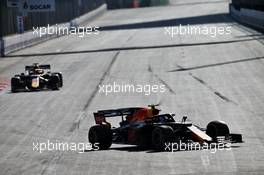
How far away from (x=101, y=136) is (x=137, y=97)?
1270cm

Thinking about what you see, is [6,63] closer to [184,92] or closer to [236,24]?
[184,92]

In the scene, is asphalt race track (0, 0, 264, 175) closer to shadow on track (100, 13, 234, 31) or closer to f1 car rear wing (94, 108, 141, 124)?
f1 car rear wing (94, 108, 141, 124)

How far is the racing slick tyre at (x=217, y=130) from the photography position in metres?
19.9

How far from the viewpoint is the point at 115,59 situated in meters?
50.5

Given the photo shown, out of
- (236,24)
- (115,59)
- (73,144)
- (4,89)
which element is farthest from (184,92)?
(236,24)

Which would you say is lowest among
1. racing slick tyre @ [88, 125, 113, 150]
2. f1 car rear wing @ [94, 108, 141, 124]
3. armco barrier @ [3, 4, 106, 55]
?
armco barrier @ [3, 4, 106, 55]

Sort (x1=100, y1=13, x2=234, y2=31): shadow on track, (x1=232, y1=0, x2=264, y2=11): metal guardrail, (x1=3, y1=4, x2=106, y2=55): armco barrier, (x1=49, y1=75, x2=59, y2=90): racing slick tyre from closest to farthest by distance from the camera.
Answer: (x1=49, y1=75, x2=59, y2=90): racing slick tyre < (x1=3, y1=4, x2=106, y2=55): armco barrier < (x1=232, y1=0, x2=264, y2=11): metal guardrail < (x1=100, y1=13, x2=234, y2=31): shadow on track

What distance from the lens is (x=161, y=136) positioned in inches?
758

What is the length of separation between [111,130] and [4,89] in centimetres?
1870

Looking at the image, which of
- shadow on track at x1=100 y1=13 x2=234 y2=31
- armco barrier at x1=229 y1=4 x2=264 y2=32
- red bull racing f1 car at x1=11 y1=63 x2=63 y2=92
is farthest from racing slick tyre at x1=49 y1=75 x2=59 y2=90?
shadow on track at x1=100 y1=13 x2=234 y2=31

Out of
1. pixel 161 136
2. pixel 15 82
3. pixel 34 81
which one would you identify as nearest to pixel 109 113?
pixel 161 136

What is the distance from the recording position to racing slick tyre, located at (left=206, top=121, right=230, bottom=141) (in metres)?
19.9

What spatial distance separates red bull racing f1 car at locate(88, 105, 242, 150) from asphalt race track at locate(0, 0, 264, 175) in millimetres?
306

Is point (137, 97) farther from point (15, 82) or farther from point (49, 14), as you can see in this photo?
point (49, 14)
